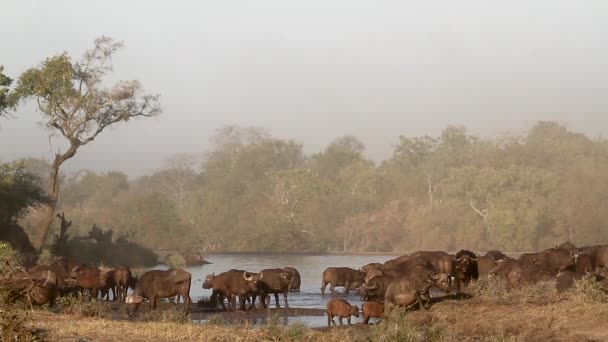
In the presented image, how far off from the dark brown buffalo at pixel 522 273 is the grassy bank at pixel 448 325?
31.1 inches

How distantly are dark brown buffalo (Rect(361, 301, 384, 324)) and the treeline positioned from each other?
125 feet

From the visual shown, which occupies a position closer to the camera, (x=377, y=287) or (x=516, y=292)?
(x=516, y=292)

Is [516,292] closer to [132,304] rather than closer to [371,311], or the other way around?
[371,311]

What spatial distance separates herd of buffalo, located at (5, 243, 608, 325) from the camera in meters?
18.1

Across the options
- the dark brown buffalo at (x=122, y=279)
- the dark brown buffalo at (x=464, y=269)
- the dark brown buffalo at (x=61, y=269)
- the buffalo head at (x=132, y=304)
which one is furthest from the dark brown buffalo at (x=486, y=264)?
the dark brown buffalo at (x=61, y=269)

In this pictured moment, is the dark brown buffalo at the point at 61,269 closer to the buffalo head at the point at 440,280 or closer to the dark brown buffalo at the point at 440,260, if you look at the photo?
the buffalo head at the point at 440,280

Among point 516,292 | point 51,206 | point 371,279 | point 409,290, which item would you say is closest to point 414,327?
point 409,290

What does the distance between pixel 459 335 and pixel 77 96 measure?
89.7 feet

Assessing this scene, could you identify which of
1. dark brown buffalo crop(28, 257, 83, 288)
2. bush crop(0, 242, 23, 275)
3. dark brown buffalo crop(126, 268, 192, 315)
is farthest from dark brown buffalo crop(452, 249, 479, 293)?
bush crop(0, 242, 23, 275)

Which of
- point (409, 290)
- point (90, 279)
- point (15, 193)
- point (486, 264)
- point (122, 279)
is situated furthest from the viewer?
point (15, 193)

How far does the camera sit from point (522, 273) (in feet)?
67.2

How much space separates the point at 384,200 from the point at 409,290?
65.1 m

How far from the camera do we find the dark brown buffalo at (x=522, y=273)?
2033cm

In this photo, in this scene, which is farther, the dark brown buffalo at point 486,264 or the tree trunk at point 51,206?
the tree trunk at point 51,206
